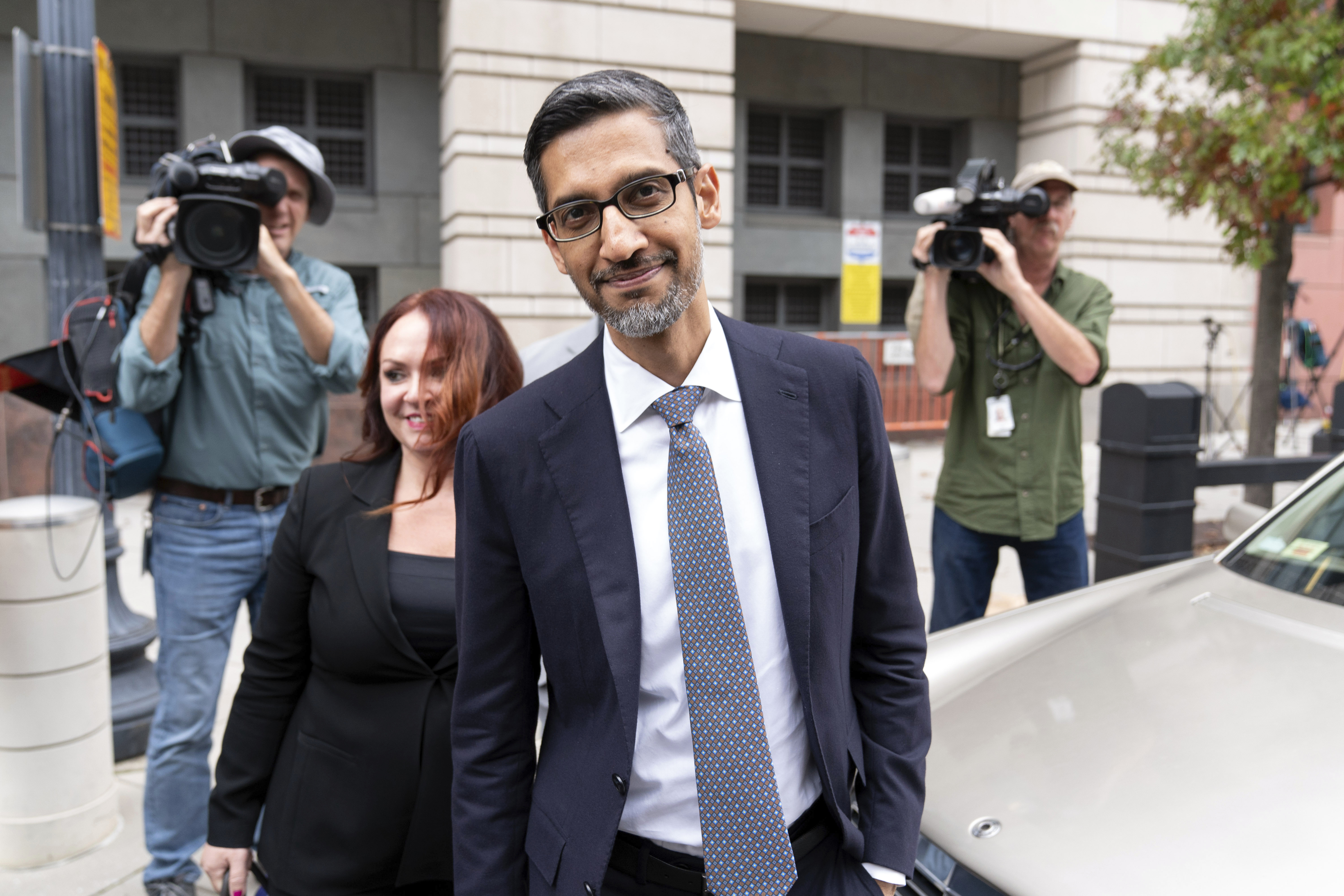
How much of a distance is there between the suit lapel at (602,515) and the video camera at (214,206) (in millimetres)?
1905

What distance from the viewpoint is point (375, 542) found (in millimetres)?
2166

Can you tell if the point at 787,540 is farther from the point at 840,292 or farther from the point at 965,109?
the point at 965,109

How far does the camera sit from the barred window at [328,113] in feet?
35.1

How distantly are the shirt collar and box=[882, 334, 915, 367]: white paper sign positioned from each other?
455 inches

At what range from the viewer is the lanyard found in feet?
11.5

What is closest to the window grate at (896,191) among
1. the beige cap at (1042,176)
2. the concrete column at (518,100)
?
the concrete column at (518,100)

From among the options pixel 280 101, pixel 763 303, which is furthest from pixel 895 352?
pixel 280 101

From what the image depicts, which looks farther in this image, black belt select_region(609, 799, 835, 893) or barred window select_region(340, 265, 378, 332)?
barred window select_region(340, 265, 378, 332)

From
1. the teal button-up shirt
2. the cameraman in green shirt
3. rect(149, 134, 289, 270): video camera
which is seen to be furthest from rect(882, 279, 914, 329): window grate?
rect(149, 134, 289, 270): video camera

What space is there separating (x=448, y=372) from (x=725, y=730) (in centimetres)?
118

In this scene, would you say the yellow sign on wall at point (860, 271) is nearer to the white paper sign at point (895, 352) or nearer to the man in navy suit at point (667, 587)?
the white paper sign at point (895, 352)

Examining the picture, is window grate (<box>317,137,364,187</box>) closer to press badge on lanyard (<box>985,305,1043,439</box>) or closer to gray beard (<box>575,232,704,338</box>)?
press badge on lanyard (<box>985,305,1043,439</box>)

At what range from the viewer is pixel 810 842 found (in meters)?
1.58

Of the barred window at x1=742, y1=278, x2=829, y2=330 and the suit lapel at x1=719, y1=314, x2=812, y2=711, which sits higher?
the barred window at x1=742, y1=278, x2=829, y2=330
